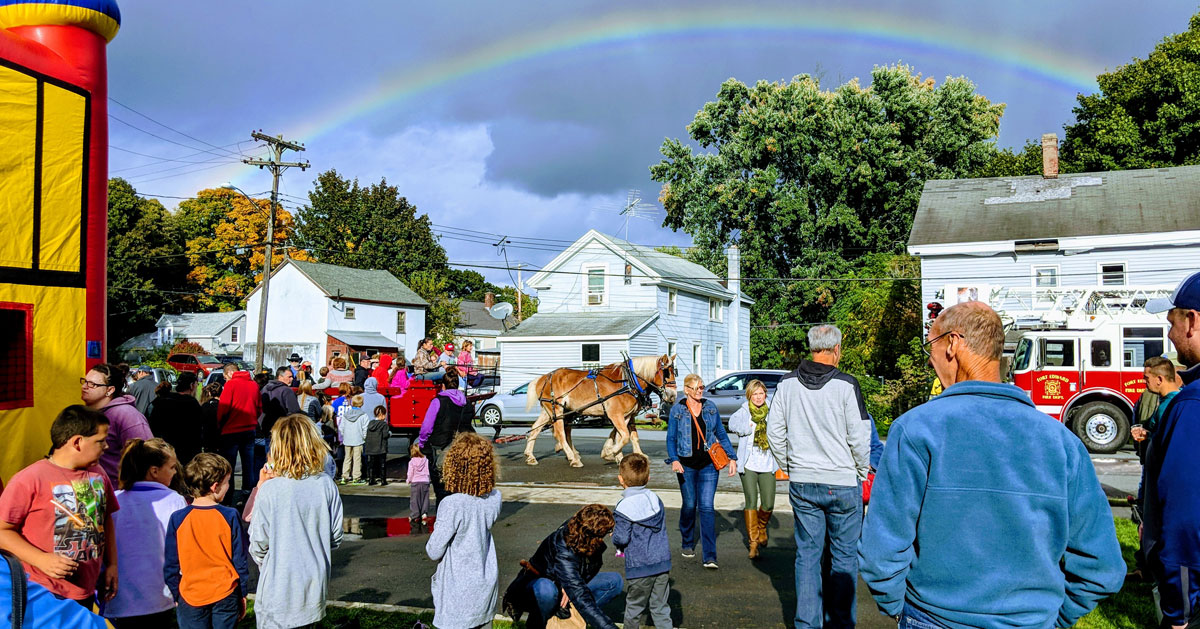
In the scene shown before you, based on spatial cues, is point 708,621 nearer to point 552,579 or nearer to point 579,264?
point 552,579

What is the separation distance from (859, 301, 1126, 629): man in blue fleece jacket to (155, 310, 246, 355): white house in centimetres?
5941

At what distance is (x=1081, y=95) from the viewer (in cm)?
3822

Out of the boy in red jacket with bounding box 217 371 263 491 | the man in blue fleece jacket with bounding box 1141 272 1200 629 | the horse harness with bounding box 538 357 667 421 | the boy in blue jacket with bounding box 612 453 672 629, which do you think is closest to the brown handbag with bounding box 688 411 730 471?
the boy in blue jacket with bounding box 612 453 672 629

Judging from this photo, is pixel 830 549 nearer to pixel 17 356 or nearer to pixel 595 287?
pixel 17 356

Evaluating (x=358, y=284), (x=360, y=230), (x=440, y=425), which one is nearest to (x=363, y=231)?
(x=360, y=230)

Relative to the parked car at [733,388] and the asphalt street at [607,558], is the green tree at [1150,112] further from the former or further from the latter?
the asphalt street at [607,558]

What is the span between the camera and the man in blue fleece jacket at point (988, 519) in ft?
8.29

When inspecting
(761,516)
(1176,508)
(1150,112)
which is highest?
(1150,112)

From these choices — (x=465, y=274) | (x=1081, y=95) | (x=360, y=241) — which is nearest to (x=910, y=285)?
(x=1081, y=95)

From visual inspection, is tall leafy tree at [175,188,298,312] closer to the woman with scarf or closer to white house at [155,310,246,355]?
white house at [155,310,246,355]

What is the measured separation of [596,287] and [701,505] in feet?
91.2

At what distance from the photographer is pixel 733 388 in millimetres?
24234

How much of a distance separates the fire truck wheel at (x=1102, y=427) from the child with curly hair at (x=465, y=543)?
16.6m

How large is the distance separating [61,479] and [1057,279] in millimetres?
28366
